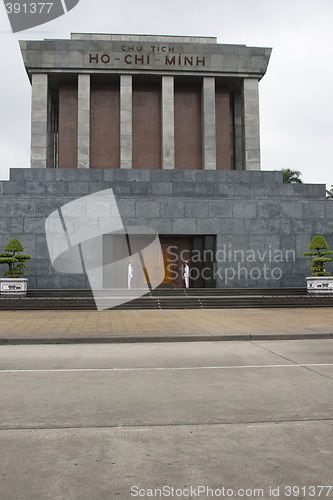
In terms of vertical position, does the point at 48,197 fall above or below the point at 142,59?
below

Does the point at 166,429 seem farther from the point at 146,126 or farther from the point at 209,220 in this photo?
the point at 146,126

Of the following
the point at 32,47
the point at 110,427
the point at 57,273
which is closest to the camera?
the point at 110,427

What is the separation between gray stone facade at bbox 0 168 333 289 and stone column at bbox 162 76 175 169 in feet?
18.2

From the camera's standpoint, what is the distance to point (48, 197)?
27.5 m

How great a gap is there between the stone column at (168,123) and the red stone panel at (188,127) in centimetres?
123

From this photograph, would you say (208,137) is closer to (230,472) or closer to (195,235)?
(195,235)

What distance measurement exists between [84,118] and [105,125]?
1909 millimetres

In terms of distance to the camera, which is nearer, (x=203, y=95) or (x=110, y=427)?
(x=110, y=427)

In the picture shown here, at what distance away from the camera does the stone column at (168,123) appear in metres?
35.2

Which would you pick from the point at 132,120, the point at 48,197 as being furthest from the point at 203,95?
the point at 48,197

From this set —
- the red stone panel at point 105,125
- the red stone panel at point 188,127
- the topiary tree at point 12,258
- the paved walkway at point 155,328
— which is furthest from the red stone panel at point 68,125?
the paved walkway at point 155,328

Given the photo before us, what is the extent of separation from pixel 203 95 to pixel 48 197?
51.6ft

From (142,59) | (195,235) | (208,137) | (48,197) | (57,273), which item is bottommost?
(57,273)

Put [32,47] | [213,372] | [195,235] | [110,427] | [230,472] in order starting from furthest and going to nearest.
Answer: [32,47]
[195,235]
[213,372]
[110,427]
[230,472]
